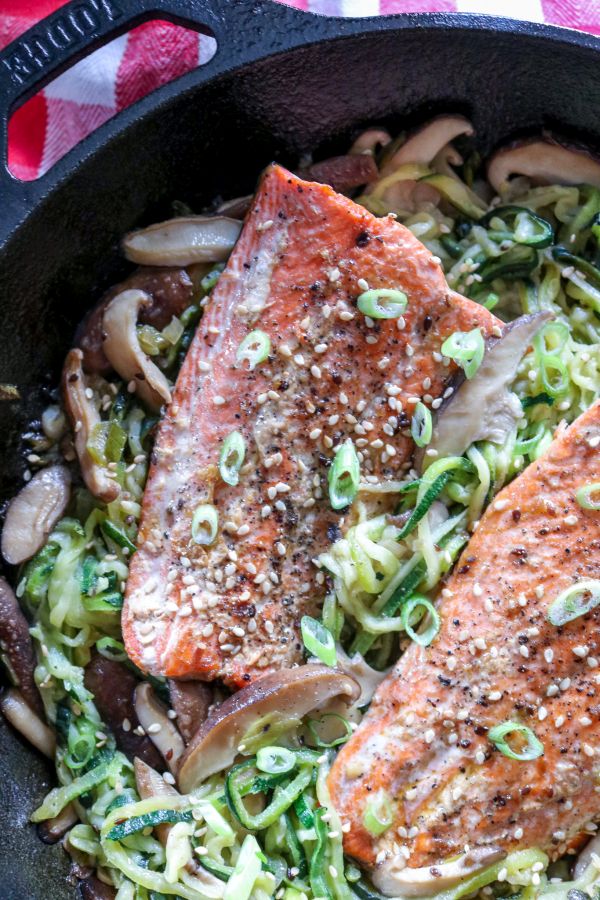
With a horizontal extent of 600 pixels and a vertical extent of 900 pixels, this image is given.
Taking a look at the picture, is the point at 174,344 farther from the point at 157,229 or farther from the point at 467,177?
the point at 467,177

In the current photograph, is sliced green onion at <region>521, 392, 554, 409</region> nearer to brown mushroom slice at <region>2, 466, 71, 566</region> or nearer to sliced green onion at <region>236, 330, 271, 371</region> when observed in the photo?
sliced green onion at <region>236, 330, 271, 371</region>

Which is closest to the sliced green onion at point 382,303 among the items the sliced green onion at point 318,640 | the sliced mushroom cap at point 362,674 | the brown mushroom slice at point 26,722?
the sliced green onion at point 318,640

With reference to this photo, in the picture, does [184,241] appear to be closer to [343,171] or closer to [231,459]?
[343,171]

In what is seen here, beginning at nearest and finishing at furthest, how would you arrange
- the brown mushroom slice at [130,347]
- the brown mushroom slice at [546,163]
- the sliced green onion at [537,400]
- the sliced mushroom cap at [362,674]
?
the sliced mushroom cap at [362,674] → the brown mushroom slice at [130,347] → the sliced green onion at [537,400] → the brown mushroom slice at [546,163]

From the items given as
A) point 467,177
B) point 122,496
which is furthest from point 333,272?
point 122,496

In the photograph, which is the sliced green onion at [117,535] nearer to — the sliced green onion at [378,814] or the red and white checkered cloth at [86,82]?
the sliced green onion at [378,814]

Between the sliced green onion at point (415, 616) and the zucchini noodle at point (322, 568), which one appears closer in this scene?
the zucchini noodle at point (322, 568)

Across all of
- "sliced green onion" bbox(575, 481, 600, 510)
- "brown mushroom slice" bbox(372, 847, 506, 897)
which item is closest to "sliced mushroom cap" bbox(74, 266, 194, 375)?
"sliced green onion" bbox(575, 481, 600, 510)
